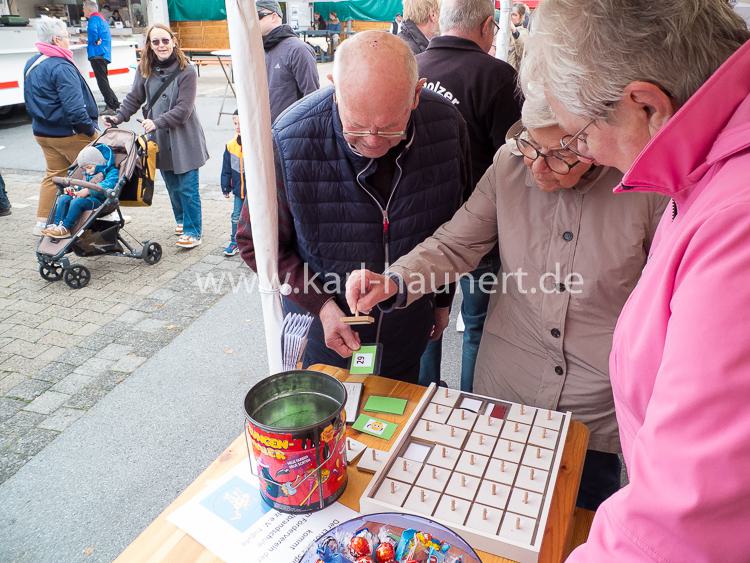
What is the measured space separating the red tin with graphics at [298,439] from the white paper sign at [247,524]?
3 centimetres

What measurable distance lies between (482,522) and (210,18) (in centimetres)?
1735

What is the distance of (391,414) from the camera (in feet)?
4.79

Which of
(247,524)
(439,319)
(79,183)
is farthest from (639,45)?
(79,183)

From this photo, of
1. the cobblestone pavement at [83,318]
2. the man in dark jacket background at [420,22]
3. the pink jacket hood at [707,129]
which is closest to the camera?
the pink jacket hood at [707,129]

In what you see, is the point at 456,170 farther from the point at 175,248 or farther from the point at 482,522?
the point at 175,248

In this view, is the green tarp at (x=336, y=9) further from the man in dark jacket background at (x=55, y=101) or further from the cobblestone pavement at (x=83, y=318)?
the cobblestone pavement at (x=83, y=318)

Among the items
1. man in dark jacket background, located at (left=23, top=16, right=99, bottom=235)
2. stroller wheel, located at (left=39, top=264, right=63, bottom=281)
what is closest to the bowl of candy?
stroller wheel, located at (left=39, top=264, right=63, bottom=281)

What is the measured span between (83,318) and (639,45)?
4019 mm

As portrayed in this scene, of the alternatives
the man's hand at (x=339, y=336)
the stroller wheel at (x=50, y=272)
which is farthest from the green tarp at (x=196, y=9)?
the man's hand at (x=339, y=336)

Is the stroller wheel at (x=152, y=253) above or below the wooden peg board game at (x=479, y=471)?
below

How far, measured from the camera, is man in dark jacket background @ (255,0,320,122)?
4371mm

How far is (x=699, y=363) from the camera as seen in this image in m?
0.61

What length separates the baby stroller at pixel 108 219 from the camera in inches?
171

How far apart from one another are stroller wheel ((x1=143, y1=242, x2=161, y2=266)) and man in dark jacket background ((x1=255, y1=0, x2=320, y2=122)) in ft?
4.91
